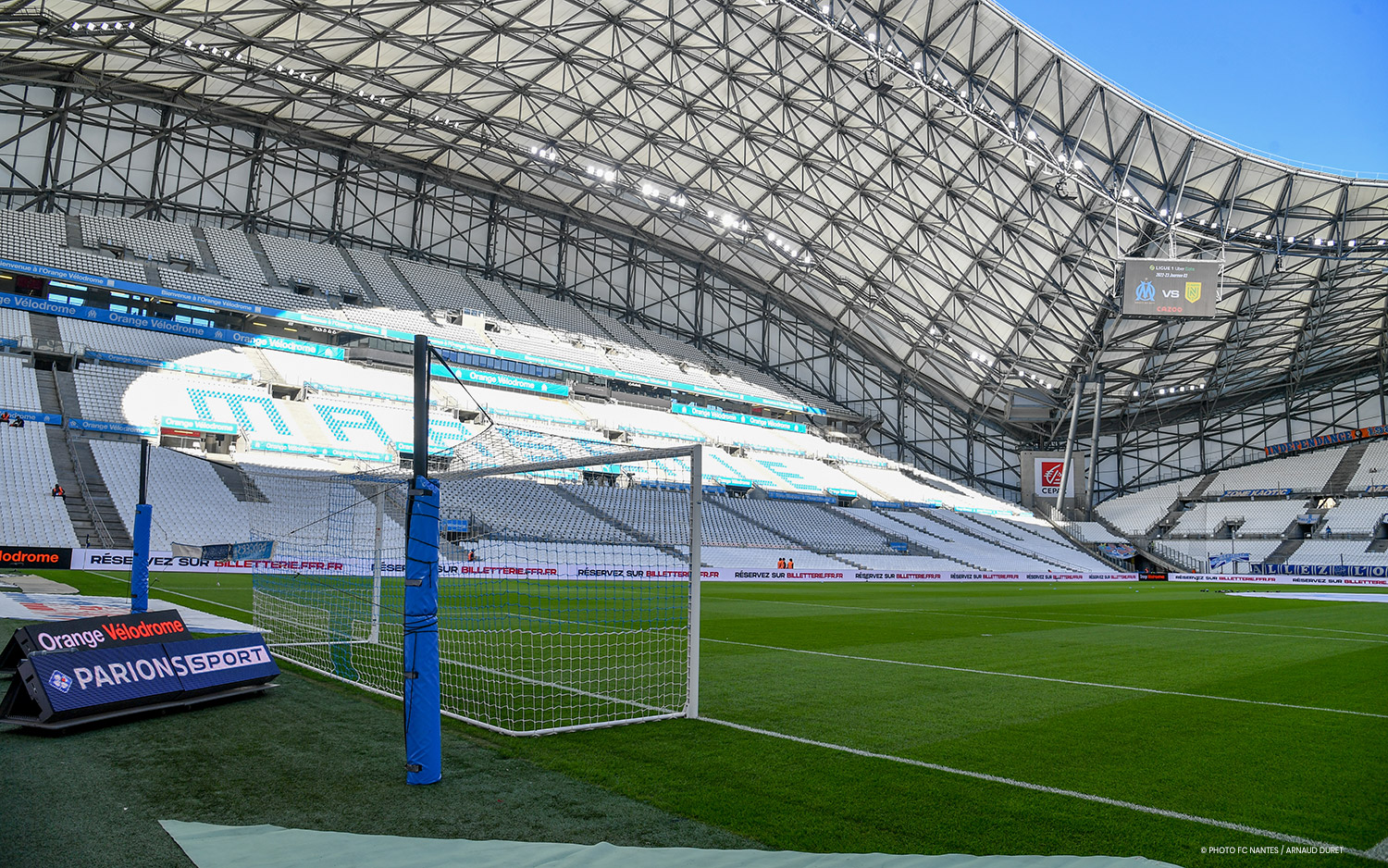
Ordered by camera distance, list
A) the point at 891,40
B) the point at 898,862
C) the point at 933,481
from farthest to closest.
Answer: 1. the point at 933,481
2. the point at 891,40
3. the point at 898,862

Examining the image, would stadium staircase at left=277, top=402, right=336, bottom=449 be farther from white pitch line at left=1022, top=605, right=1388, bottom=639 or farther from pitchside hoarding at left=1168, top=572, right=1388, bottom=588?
pitchside hoarding at left=1168, top=572, right=1388, bottom=588

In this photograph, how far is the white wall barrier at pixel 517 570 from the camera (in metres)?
20.2

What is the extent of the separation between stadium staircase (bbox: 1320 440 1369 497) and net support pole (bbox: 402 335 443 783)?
64.3 meters

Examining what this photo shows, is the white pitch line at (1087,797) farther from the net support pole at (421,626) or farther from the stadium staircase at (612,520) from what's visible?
the stadium staircase at (612,520)

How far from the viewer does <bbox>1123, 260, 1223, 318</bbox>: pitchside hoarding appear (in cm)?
3475

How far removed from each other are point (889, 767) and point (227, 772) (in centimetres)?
418

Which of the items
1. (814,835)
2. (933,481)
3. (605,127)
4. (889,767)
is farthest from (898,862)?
(933,481)


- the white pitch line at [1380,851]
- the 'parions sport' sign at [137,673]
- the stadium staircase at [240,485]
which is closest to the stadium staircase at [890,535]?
the stadium staircase at [240,485]

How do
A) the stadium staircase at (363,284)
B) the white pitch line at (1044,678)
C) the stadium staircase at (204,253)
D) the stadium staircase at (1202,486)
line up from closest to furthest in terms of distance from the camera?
the white pitch line at (1044,678), the stadium staircase at (204,253), the stadium staircase at (363,284), the stadium staircase at (1202,486)

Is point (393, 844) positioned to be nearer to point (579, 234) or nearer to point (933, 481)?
point (579, 234)

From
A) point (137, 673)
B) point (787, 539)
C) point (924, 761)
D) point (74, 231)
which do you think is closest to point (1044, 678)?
point (924, 761)

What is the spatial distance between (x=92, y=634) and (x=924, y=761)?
22.8 feet

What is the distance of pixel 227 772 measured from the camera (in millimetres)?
5113

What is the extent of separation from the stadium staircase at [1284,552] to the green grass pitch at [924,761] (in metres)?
46.7
